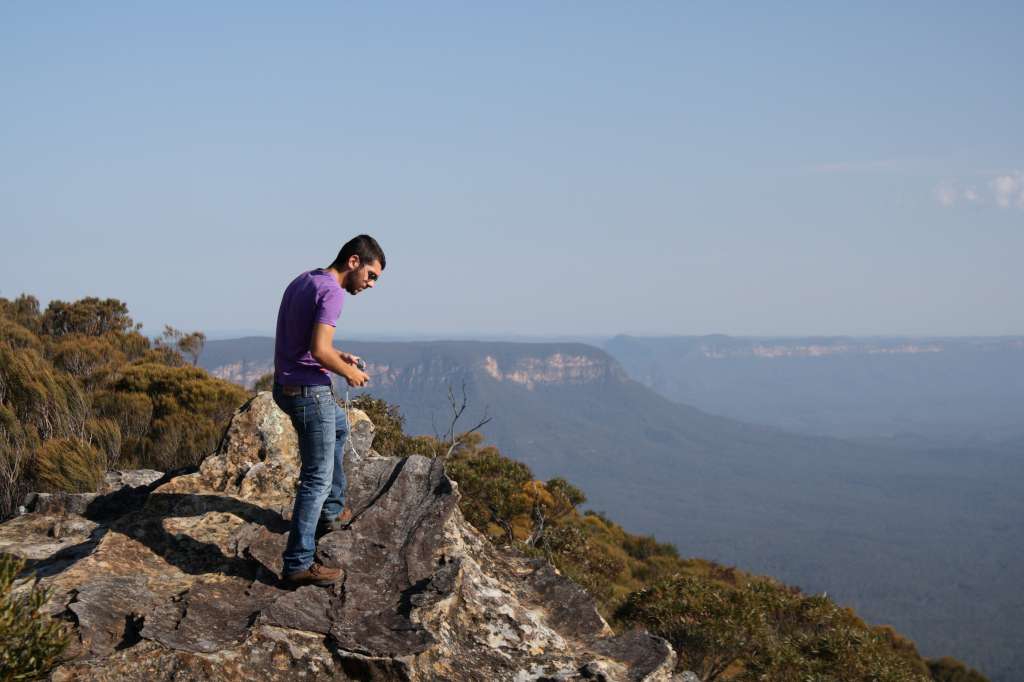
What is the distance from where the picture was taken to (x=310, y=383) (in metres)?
7.06

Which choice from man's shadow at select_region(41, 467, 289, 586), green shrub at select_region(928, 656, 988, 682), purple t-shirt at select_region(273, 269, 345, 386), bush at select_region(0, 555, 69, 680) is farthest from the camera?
green shrub at select_region(928, 656, 988, 682)

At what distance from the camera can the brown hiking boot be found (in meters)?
7.06

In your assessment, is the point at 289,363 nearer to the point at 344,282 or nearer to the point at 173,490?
the point at 344,282

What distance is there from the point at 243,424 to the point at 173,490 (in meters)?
1.25

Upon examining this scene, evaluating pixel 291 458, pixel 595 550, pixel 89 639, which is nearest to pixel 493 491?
pixel 595 550

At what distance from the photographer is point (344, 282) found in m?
7.24

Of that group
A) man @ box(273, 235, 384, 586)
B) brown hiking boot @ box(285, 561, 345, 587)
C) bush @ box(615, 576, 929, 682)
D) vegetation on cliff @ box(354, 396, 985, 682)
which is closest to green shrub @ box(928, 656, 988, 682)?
vegetation on cliff @ box(354, 396, 985, 682)

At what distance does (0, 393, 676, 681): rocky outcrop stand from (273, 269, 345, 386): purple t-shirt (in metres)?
1.70

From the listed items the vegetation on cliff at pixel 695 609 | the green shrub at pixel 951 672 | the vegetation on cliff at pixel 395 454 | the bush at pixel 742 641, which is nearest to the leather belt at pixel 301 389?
the vegetation on cliff at pixel 395 454

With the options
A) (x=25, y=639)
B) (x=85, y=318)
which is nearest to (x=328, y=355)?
(x=25, y=639)

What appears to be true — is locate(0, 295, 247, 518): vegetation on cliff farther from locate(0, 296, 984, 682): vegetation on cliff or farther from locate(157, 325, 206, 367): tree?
locate(157, 325, 206, 367): tree

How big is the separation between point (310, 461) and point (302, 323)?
125cm

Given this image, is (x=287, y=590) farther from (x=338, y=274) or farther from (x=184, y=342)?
(x=184, y=342)

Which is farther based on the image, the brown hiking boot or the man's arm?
the brown hiking boot
